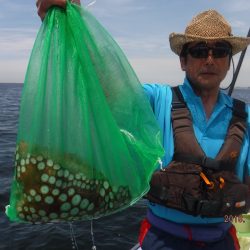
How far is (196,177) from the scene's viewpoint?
2.48 m

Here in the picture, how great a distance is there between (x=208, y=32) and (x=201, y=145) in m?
0.73

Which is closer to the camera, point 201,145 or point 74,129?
point 74,129

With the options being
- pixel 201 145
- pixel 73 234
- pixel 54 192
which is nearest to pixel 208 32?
pixel 201 145

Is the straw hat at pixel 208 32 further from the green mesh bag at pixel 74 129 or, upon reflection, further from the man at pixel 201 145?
the green mesh bag at pixel 74 129

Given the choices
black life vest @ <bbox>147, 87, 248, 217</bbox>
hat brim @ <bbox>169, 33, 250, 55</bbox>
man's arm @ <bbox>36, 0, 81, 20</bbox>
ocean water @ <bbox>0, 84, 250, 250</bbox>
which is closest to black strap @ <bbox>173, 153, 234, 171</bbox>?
black life vest @ <bbox>147, 87, 248, 217</bbox>

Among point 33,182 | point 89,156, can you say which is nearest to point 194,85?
A: point 89,156

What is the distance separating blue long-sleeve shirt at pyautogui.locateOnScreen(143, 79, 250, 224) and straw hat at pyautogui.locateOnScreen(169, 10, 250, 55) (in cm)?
28

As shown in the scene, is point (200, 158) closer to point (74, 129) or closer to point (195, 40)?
point (195, 40)

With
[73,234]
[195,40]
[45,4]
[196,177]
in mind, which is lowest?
[73,234]

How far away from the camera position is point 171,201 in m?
2.46

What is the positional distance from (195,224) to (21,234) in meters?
6.00

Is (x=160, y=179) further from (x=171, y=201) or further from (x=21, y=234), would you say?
(x=21, y=234)

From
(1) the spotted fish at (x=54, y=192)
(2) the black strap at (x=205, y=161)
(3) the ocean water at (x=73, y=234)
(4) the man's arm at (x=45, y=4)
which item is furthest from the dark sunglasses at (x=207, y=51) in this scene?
(3) the ocean water at (x=73, y=234)

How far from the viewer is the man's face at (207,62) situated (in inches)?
99.2
